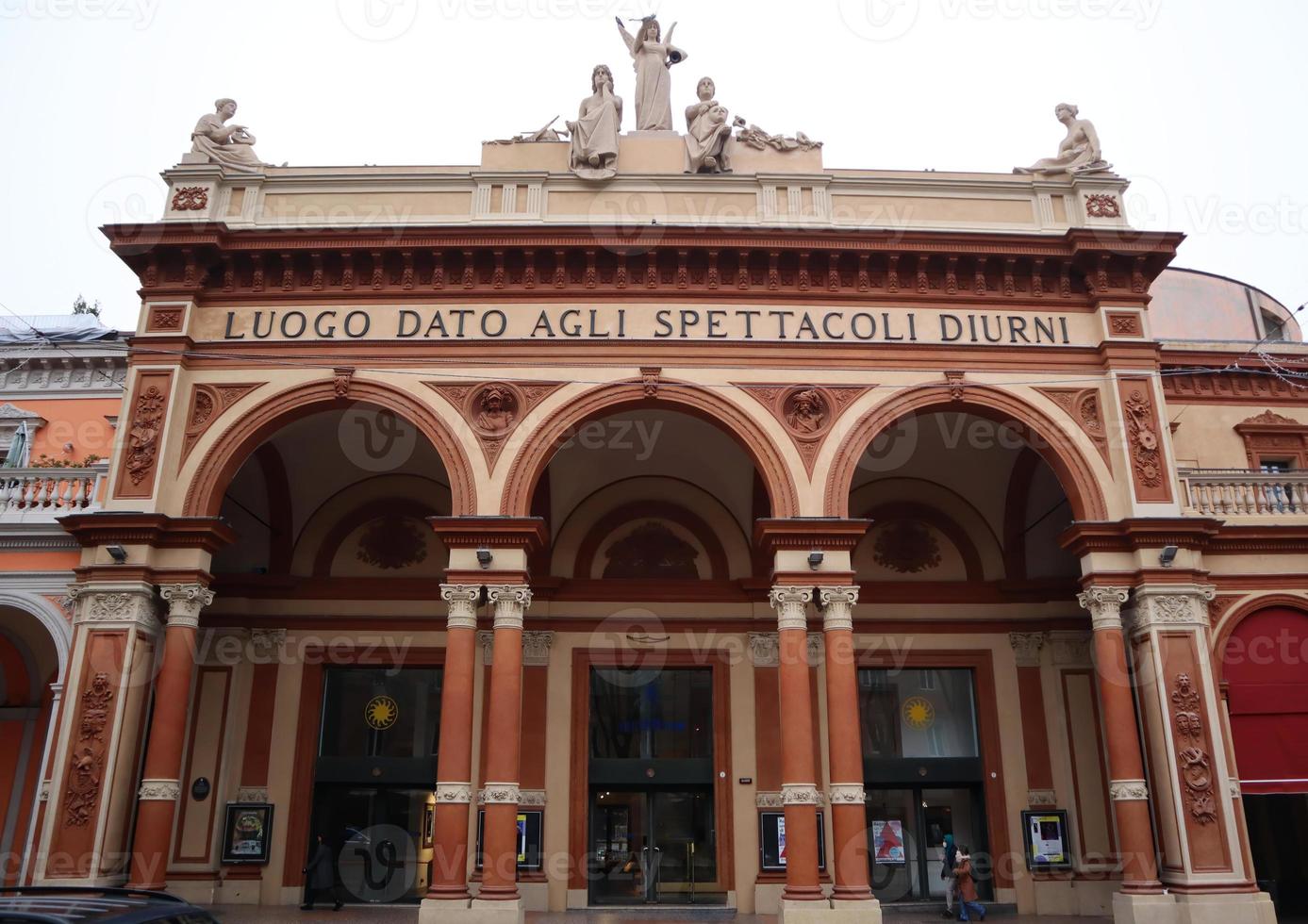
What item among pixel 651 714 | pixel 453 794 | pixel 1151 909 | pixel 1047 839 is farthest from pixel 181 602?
pixel 1047 839

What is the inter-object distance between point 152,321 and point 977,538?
1532cm

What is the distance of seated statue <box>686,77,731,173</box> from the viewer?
56.7ft

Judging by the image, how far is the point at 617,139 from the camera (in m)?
17.5

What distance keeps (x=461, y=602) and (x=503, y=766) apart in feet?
7.89

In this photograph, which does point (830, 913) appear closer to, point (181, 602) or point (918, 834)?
point (918, 834)

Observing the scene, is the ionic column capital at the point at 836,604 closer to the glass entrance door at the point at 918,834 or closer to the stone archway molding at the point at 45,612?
the glass entrance door at the point at 918,834

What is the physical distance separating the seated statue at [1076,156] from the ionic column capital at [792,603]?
28.2 feet

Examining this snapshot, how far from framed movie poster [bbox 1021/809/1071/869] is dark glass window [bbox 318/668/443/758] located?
10.6 meters

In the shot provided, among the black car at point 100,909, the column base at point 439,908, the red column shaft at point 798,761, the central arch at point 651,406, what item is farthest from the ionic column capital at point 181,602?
the red column shaft at point 798,761

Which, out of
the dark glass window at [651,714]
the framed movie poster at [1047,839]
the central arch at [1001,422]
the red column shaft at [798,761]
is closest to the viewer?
the red column shaft at [798,761]

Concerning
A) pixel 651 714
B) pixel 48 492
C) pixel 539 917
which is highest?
pixel 48 492

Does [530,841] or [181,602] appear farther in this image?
[530,841]

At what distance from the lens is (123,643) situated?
14.4 metres

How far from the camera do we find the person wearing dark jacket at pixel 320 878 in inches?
650
